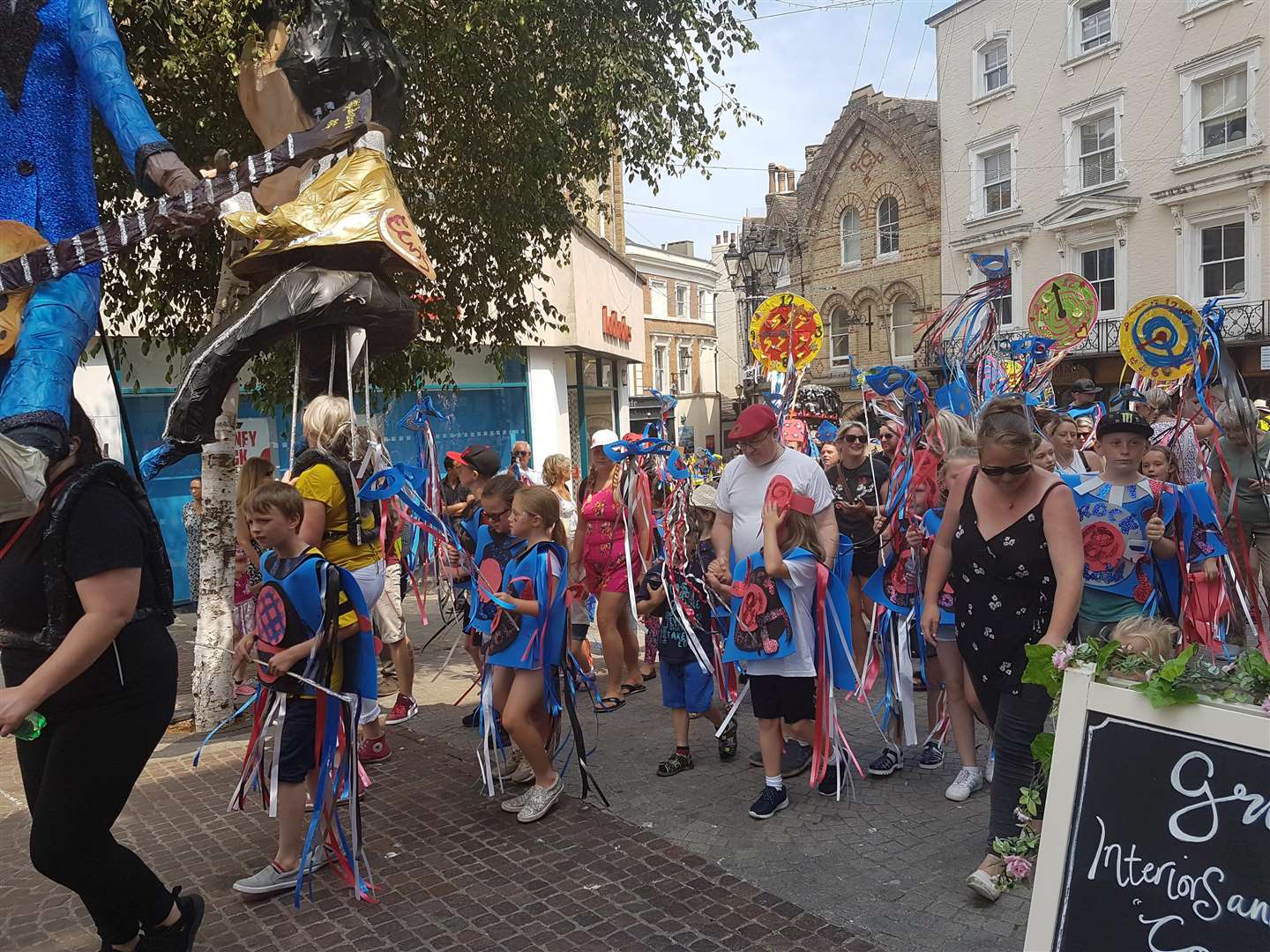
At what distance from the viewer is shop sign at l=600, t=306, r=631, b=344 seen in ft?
56.5

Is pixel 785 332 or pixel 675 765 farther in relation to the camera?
pixel 785 332

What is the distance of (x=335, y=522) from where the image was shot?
453 cm

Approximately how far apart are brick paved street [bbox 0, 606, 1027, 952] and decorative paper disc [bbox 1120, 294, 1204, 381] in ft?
9.68

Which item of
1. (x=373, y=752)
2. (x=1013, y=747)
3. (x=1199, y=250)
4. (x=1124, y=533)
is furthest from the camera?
(x=1199, y=250)

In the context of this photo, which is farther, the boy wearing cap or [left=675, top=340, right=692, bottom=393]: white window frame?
[left=675, top=340, right=692, bottom=393]: white window frame

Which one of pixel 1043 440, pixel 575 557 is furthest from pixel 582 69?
pixel 1043 440

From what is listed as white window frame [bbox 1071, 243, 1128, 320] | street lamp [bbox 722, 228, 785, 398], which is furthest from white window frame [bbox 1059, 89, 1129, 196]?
street lamp [bbox 722, 228, 785, 398]

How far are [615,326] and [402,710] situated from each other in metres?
12.9

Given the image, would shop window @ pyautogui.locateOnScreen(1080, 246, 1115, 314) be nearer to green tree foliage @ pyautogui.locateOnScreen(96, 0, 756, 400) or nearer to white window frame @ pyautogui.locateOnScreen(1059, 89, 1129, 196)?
white window frame @ pyautogui.locateOnScreen(1059, 89, 1129, 196)

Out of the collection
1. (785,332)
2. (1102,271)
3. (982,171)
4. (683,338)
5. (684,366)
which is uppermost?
(982,171)

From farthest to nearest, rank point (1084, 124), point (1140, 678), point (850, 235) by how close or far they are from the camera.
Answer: point (850, 235)
point (1084, 124)
point (1140, 678)

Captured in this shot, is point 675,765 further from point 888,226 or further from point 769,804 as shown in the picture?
point 888,226

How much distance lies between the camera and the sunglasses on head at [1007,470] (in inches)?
128

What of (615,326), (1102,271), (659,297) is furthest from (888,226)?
(659,297)
